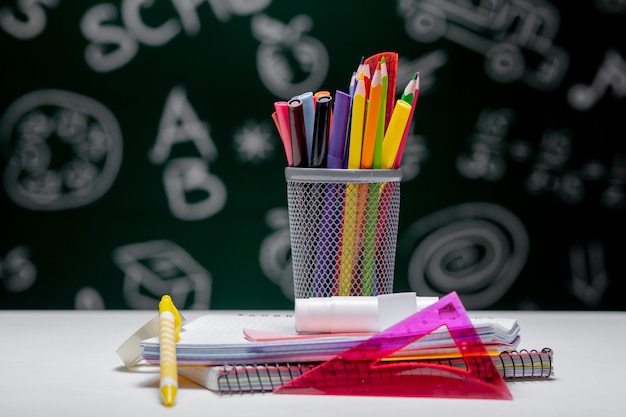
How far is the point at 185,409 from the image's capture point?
56cm

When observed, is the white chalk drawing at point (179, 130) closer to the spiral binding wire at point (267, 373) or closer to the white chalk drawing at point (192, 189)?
the white chalk drawing at point (192, 189)

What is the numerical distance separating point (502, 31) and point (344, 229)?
43 centimetres

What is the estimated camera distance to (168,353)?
61cm

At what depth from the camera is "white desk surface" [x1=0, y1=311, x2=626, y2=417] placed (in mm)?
560

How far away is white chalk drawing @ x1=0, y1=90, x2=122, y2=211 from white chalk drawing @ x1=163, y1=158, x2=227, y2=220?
7cm

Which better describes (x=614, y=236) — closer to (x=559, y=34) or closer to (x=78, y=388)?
(x=559, y=34)

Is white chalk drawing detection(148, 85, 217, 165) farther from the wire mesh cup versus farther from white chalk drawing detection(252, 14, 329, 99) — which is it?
the wire mesh cup

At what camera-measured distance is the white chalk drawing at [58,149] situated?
105cm

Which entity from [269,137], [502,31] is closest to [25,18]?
[269,137]

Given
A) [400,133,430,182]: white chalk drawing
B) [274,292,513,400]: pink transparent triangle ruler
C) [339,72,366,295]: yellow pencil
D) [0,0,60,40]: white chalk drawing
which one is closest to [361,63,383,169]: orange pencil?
[339,72,366,295]: yellow pencil

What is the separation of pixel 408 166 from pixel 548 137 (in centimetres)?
18

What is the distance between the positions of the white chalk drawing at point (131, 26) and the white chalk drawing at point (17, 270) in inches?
10.0

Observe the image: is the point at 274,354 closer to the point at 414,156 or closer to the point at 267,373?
the point at 267,373

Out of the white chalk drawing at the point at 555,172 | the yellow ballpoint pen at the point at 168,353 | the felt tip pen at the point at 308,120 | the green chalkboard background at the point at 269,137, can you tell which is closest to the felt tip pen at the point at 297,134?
the felt tip pen at the point at 308,120
